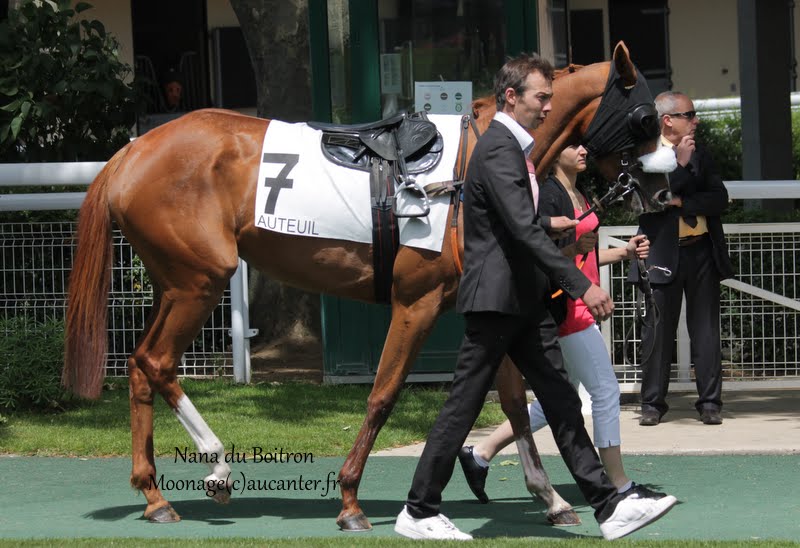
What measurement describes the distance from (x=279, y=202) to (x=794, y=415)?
14.3 feet

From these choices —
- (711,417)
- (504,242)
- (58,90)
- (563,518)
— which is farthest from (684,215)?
(58,90)

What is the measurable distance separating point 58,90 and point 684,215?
576 centimetres

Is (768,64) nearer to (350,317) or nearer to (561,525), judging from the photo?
(350,317)

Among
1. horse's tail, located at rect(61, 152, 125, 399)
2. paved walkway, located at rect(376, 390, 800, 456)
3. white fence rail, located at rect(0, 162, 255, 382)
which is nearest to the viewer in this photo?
horse's tail, located at rect(61, 152, 125, 399)

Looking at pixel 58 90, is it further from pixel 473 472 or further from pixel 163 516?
pixel 473 472

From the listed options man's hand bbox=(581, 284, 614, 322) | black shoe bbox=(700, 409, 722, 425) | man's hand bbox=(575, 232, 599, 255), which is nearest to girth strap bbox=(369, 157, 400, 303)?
man's hand bbox=(575, 232, 599, 255)

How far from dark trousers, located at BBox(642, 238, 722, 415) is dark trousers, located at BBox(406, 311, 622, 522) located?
3091mm

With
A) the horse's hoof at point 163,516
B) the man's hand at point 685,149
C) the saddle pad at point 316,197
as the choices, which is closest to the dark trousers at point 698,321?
the man's hand at point 685,149

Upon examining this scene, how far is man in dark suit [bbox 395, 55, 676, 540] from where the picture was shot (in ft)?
16.8

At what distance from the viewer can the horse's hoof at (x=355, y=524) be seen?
5.66 meters

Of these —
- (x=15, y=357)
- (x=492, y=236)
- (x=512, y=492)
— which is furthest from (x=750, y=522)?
(x=15, y=357)

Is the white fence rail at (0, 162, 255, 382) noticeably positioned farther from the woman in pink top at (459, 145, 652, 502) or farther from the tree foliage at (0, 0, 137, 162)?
the woman in pink top at (459, 145, 652, 502)

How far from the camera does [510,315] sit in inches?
205

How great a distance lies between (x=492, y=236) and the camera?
521cm
